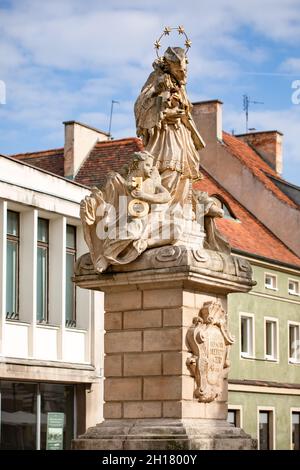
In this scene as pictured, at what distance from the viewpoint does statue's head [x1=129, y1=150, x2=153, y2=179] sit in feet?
55.4

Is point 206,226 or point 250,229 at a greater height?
point 250,229

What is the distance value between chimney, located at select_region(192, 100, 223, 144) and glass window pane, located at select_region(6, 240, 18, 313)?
48.5ft

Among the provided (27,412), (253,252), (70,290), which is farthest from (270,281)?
(27,412)

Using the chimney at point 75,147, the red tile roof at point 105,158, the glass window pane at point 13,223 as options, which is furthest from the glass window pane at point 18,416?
the chimney at point 75,147

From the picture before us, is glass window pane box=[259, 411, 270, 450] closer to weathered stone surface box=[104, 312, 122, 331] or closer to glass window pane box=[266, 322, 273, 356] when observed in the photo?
glass window pane box=[266, 322, 273, 356]

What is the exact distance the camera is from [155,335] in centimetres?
1645

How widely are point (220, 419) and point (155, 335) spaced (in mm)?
1395

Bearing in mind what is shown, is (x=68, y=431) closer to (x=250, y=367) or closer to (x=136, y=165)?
(x=250, y=367)

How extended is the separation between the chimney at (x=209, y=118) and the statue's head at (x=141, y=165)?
2969 cm

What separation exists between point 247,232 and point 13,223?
1297cm
